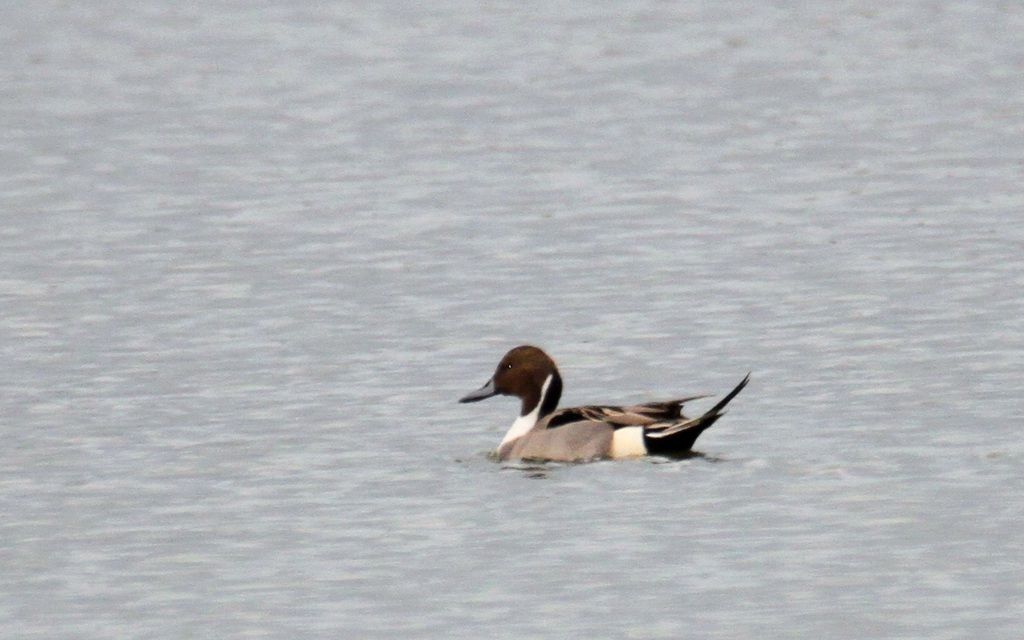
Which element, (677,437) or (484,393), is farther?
(484,393)

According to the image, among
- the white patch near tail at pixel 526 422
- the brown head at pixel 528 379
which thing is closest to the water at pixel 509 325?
the white patch near tail at pixel 526 422

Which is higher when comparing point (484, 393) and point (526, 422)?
point (484, 393)

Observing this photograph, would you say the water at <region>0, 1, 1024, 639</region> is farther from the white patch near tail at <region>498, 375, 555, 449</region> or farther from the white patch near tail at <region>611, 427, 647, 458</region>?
the white patch near tail at <region>611, 427, 647, 458</region>

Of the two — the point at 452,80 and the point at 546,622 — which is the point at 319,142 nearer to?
the point at 452,80

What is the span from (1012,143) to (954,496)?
13862 mm

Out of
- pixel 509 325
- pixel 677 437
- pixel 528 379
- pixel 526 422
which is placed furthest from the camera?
pixel 509 325

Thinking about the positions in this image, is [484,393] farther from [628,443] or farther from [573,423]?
[628,443]

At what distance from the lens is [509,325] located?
17031 millimetres

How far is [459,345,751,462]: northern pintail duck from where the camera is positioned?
42.7 ft

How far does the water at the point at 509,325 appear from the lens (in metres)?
10.3

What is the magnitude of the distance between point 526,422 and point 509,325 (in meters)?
3.02

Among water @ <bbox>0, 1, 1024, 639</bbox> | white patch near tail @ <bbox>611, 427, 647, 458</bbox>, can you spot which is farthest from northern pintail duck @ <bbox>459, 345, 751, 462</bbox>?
water @ <bbox>0, 1, 1024, 639</bbox>

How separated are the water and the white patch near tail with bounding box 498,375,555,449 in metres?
0.19

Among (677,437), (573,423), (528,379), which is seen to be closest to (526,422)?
(528,379)
